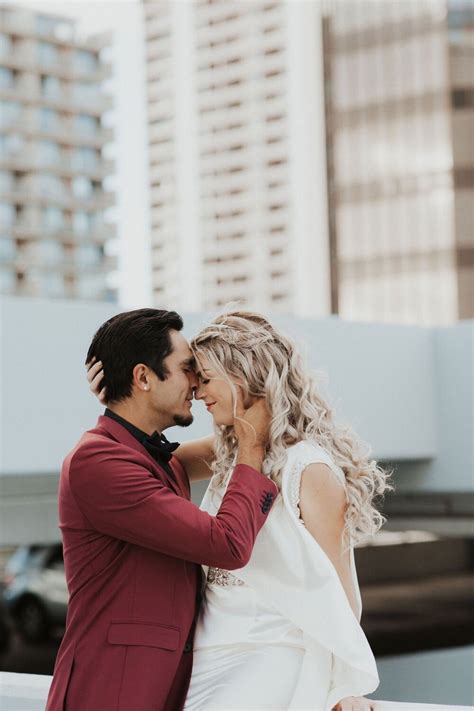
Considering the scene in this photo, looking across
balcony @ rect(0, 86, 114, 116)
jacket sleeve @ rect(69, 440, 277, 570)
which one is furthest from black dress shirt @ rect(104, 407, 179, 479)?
balcony @ rect(0, 86, 114, 116)

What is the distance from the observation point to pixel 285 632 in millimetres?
2260

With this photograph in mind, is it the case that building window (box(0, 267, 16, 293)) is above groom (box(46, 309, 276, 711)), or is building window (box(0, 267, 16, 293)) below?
above

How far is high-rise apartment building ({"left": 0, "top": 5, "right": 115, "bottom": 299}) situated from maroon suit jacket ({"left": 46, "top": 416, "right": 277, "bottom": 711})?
66336mm

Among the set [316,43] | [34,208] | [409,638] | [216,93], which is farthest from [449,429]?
[216,93]

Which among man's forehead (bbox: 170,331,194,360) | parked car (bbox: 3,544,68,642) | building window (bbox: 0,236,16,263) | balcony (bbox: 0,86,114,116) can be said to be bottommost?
parked car (bbox: 3,544,68,642)

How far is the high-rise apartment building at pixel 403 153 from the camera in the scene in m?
42.7

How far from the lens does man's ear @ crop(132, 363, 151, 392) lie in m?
2.30

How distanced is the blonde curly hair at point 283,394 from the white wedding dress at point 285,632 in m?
0.04

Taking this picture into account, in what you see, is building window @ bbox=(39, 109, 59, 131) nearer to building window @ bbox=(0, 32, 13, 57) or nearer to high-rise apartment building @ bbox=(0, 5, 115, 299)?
high-rise apartment building @ bbox=(0, 5, 115, 299)

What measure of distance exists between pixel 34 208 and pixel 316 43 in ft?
77.5

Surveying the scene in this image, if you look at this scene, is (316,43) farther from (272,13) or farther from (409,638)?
(409,638)

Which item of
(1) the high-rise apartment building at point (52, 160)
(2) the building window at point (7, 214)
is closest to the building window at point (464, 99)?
(1) the high-rise apartment building at point (52, 160)

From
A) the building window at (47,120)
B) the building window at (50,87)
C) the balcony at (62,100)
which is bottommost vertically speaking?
the building window at (47,120)

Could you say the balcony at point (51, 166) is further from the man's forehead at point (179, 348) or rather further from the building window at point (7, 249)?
the man's forehead at point (179, 348)
